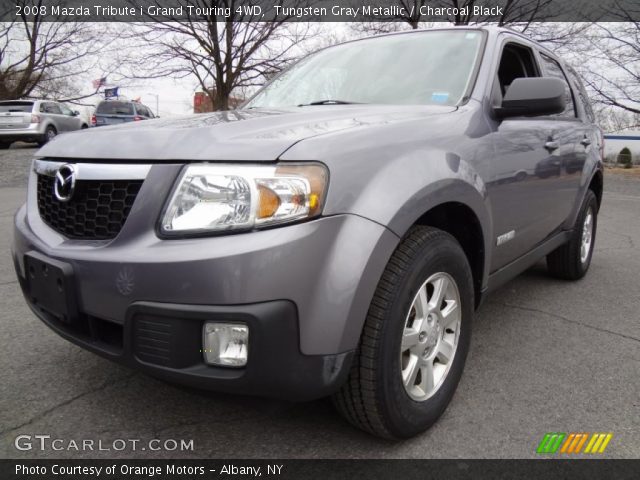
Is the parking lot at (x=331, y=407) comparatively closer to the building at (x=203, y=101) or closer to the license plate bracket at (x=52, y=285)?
the license plate bracket at (x=52, y=285)

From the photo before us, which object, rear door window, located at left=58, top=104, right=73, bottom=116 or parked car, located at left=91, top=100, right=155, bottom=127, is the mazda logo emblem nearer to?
parked car, located at left=91, top=100, right=155, bottom=127

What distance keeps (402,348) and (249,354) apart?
598 millimetres

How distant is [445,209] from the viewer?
204 cm

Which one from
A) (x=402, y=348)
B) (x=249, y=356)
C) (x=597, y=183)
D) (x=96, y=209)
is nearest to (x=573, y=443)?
(x=402, y=348)

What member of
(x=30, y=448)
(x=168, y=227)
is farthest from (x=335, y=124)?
(x=30, y=448)

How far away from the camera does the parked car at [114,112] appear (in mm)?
17266

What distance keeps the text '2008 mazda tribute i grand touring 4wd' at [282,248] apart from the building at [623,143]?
22784mm

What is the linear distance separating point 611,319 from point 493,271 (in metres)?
1.21

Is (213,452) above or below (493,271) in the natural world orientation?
below

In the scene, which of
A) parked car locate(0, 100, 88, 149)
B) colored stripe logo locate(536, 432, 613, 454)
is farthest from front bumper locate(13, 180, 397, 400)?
parked car locate(0, 100, 88, 149)

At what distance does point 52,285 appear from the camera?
1647 millimetres

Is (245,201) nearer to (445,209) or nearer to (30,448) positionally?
(445,209)

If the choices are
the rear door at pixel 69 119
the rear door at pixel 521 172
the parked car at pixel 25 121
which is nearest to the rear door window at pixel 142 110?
the rear door at pixel 69 119

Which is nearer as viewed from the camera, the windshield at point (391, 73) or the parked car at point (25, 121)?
the windshield at point (391, 73)
